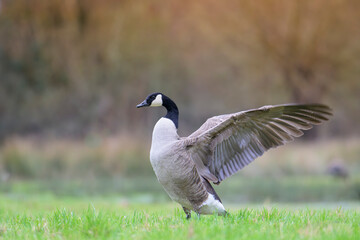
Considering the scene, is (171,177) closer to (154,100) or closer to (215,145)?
(215,145)

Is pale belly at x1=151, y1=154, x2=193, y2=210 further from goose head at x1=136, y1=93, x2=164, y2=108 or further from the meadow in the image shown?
goose head at x1=136, y1=93, x2=164, y2=108

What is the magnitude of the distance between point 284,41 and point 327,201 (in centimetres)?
1307

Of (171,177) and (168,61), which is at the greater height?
(168,61)

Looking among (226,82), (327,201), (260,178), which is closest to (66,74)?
(226,82)

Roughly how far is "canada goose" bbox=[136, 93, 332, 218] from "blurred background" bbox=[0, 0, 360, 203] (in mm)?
16420

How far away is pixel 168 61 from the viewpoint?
24234 millimetres

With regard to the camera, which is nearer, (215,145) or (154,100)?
(215,145)

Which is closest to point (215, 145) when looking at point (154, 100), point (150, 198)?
point (154, 100)

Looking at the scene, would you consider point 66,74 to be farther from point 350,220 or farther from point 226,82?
point 350,220

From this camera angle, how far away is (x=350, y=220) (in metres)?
5.14

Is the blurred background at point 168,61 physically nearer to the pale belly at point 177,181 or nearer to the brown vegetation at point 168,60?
the brown vegetation at point 168,60

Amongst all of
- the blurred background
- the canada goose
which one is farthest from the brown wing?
the blurred background

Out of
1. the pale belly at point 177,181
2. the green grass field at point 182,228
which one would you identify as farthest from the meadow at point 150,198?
the pale belly at point 177,181

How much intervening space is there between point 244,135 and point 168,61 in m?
18.9
